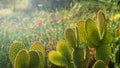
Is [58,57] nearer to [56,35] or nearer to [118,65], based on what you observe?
[118,65]

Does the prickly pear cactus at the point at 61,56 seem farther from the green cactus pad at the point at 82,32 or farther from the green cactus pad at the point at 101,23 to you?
the green cactus pad at the point at 101,23

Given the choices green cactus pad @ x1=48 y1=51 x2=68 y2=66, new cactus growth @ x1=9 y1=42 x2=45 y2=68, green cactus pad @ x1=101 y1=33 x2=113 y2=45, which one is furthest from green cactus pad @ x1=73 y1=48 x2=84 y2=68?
new cactus growth @ x1=9 y1=42 x2=45 y2=68

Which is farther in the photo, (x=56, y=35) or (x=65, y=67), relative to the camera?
(x=56, y=35)

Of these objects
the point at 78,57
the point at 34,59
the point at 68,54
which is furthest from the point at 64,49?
the point at 34,59

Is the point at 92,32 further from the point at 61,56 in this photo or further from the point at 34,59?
the point at 34,59

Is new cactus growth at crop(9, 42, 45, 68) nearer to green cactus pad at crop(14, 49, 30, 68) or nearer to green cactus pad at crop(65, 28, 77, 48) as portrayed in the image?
green cactus pad at crop(14, 49, 30, 68)

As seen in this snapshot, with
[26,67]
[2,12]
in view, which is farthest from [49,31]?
[2,12]
